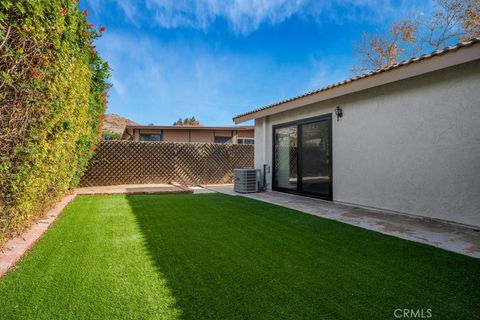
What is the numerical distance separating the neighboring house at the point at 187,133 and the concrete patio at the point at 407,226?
47.0 feet

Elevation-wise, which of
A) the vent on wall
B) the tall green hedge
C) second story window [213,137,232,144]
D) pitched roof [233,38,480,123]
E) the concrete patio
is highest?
second story window [213,137,232,144]

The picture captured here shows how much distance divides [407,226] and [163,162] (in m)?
9.50

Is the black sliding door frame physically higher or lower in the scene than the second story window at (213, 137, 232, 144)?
lower

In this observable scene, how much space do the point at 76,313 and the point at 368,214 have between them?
214 inches

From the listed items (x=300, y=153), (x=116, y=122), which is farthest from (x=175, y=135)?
(x=116, y=122)

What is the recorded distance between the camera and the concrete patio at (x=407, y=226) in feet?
12.7

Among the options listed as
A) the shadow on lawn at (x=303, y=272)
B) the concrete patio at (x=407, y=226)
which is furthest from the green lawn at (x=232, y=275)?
the concrete patio at (x=407, y=226)

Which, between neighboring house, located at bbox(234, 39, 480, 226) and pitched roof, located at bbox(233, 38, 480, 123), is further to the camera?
neighboring house, located at bbox(234, 39, 480, 226)

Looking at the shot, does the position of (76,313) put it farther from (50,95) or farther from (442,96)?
(442,96)

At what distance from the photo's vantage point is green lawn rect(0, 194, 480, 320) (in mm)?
2186

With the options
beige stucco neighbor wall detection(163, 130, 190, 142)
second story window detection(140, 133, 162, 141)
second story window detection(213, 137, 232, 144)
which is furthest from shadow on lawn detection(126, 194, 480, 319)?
second story window detection(140, 133, 162, 141)

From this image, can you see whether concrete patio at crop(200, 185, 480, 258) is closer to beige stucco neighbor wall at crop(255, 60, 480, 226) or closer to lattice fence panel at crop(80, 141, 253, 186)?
beige stucco neighbor wall at crop(255, 60, 480, 226)

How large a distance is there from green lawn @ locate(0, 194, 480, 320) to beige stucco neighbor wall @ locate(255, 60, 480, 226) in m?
1.86

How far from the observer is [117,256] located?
3.30 m
